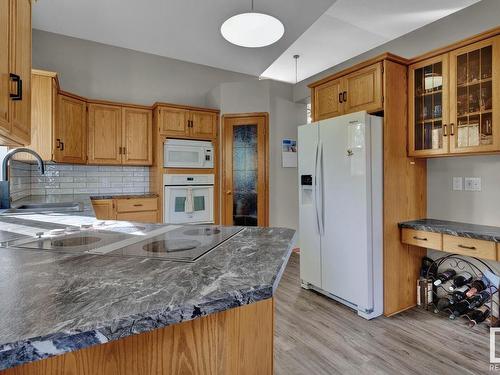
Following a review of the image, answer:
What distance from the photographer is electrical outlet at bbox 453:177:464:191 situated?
2607 mm

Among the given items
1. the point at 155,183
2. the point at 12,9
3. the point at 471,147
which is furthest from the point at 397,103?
the point at 155,183

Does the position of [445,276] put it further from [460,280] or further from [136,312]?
[136,312]

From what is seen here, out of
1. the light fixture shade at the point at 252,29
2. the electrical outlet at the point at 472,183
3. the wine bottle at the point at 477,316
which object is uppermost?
the light fixture shade at the point at 252,29

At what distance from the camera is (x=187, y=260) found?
900mm

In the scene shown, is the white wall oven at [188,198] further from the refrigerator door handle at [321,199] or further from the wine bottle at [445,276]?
the wine bottle at [445,276]

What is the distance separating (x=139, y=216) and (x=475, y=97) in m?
3.77

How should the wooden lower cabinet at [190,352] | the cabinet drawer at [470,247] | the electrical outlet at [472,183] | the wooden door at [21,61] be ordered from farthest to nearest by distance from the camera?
the electrical outlet at [472,183] < the cabinet drawer at [470,247] < the wooden door at [21,61] < the wooden lower cabinet at [190,352]

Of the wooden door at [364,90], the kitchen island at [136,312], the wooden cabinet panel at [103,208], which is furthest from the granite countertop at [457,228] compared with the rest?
the wooden cabinet panel at [103,208]

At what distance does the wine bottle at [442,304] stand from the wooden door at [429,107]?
4.27ft

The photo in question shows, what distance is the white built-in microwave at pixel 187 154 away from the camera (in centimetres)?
395

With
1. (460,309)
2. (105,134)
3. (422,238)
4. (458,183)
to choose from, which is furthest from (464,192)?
(105,134)

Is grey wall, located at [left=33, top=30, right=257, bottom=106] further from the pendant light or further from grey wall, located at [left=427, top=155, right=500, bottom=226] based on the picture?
grey wall, located at [left=427, top=155, right=500, bottom=226]

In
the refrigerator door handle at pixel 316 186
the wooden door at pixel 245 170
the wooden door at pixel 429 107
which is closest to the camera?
the wooden door at pixel 429 107

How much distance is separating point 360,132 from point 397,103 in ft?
1.62
